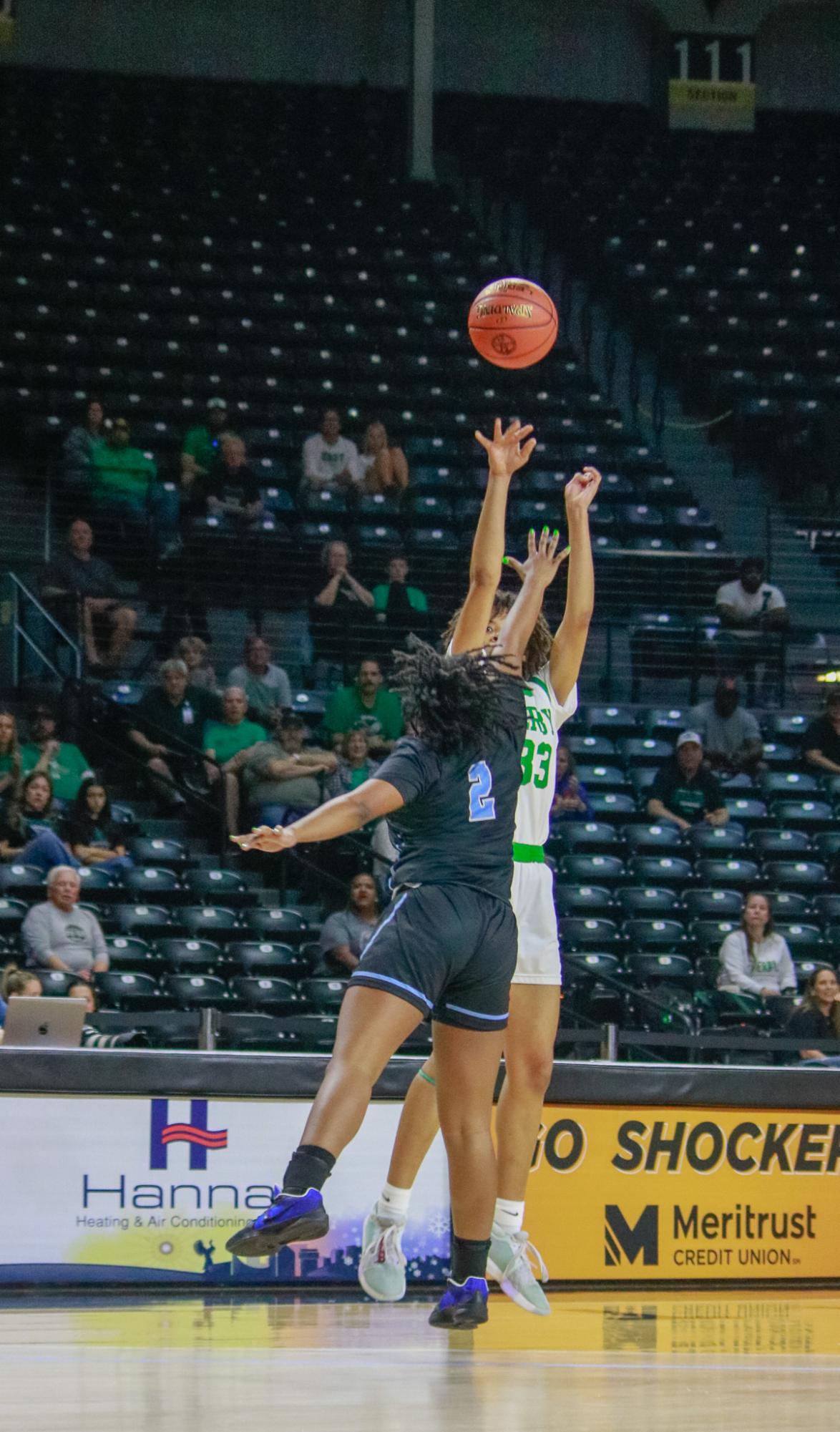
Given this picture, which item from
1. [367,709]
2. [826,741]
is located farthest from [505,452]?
[826,741]

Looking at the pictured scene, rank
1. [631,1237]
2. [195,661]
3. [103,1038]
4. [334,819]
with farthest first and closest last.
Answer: [195,661] → [103,1038] → [631,1237] → [334,819]

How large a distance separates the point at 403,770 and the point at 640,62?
22479 mm

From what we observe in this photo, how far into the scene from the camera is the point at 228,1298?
8109 millimetres

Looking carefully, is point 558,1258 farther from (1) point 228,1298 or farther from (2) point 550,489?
(2) point 550,489

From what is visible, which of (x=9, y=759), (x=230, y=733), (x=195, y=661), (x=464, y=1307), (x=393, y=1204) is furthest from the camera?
(x=195, y=661)

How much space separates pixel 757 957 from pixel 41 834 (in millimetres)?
4722

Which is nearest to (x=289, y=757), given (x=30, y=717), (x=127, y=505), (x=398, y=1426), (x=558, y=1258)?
(x=30, y=717)

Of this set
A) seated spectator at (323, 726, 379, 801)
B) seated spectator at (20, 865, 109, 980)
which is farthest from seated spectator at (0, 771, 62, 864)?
seated spectator at (323, 726, 379, 801)

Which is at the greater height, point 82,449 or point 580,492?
point 82,449

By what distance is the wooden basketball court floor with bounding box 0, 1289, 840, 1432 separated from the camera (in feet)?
15.2

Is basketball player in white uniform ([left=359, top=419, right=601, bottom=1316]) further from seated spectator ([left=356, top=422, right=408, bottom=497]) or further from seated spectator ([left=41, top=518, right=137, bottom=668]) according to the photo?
seated spectator ([left=356, top=422, right=408, bottom=497])

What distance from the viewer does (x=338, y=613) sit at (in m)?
14.9

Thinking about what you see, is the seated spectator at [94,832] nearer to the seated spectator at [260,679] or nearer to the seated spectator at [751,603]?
the seated spectator at [260,679]

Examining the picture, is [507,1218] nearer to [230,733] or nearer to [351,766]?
[351,766]
